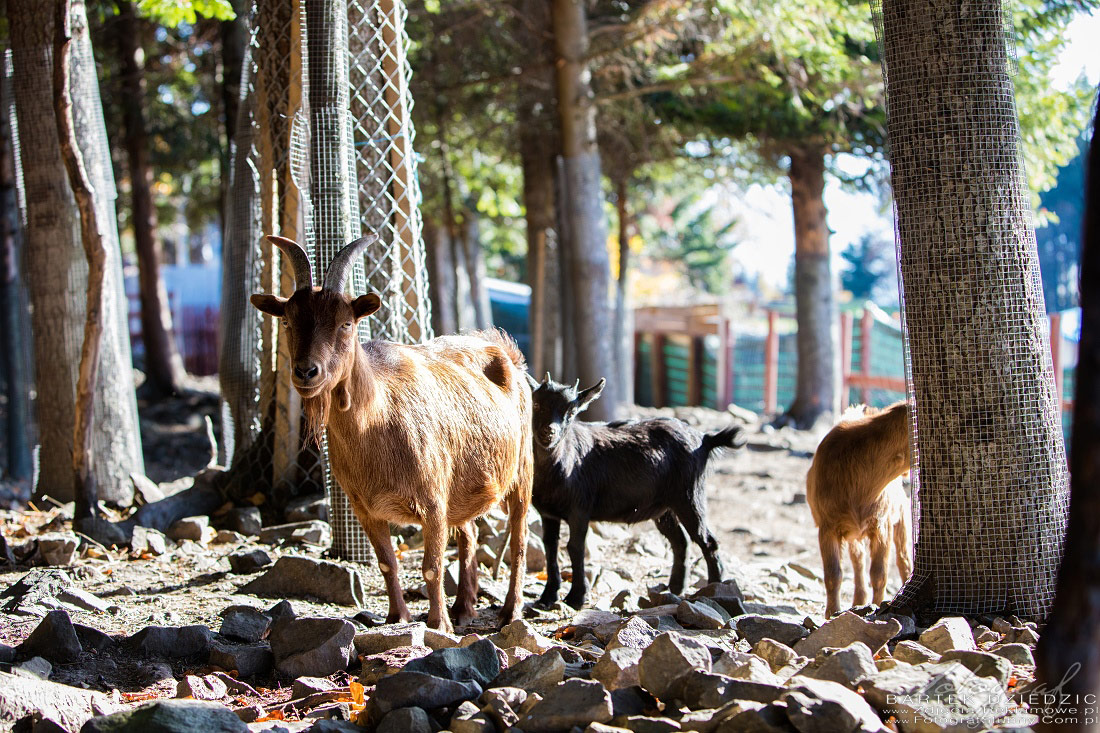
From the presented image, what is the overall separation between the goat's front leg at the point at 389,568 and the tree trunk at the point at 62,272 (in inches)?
169

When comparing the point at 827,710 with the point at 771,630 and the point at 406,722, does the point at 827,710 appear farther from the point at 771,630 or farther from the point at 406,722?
the point at 771,630

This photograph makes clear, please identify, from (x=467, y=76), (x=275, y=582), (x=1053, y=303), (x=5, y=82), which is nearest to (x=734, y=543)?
(x=275, y=582)

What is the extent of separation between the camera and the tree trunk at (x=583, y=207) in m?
13.1

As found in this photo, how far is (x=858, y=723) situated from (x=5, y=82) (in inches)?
388

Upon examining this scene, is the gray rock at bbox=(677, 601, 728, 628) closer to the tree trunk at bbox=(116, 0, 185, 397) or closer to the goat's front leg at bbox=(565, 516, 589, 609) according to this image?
the goat's front leg at bbox=(565, 516, 589, 609)

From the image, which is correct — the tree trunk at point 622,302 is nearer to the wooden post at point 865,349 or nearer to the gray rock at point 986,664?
the wooden post at point 865,349

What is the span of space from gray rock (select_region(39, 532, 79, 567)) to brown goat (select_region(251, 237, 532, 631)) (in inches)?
95.6

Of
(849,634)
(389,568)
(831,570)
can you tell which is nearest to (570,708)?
(849,634)

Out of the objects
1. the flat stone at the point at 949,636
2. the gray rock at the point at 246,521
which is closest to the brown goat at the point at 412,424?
the gray rock at the point at 246,521

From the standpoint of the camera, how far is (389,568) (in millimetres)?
5629

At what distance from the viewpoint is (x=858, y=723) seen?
134 inches

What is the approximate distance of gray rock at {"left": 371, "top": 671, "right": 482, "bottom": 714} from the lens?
3.94 m

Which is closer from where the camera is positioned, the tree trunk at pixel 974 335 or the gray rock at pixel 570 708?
the gray rock at pixel 570 708

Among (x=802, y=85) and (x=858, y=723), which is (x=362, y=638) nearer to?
(x=858, y=723)
